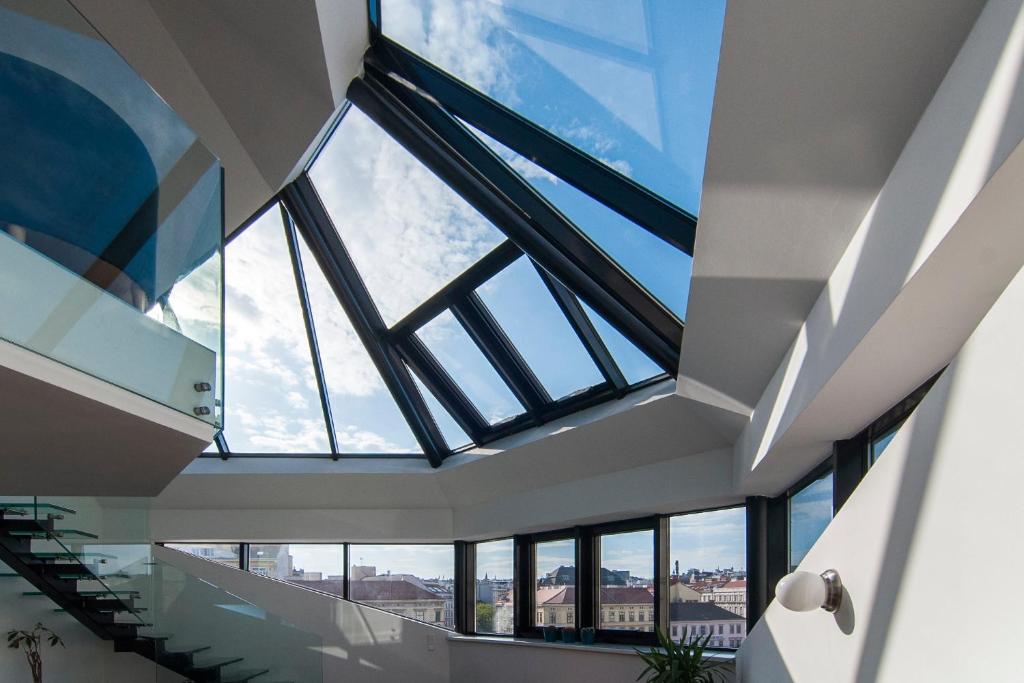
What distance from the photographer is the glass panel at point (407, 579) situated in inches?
423

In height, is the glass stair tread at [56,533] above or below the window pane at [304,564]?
above

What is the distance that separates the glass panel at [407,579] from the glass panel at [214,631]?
6.84 feet

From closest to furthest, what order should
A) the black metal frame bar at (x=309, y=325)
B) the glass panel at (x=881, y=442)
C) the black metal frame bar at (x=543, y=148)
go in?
the glass panel at (x=881, y=442) < the black metal frame bar at (x=543, y=148) < the black metal frame bar at (x=309, y=325)

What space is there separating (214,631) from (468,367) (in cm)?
386


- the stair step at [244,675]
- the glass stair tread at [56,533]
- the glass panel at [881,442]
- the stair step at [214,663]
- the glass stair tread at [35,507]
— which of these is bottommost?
the stair step at [244,675]

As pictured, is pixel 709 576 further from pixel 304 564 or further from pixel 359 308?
pixel 304 564

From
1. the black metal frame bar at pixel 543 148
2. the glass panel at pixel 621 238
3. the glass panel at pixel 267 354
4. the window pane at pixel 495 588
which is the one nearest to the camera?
the black metal frame bar at pixel 543 148

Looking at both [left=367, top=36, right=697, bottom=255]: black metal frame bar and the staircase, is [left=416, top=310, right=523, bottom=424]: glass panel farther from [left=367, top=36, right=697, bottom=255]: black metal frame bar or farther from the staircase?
the staircase

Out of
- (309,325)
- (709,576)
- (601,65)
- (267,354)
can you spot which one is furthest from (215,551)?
(601,65)

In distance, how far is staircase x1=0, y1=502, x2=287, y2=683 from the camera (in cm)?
773

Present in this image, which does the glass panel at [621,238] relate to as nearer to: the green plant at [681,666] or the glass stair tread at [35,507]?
the green plant at [681,666]

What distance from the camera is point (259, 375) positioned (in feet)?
31.9

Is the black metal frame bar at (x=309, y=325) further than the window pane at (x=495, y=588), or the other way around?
the window pane at (x=495, y=588)

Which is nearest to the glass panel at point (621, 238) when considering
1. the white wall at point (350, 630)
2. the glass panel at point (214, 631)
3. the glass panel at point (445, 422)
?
the glass panel at point (445, 422)
